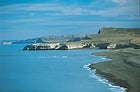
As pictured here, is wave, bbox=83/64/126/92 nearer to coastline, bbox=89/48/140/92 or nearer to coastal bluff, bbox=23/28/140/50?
coastline, bbox=89/48/140/92

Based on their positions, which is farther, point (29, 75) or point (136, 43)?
point (136, 43)

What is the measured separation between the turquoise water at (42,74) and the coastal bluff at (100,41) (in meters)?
0.14

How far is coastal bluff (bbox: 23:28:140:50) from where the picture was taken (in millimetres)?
4152

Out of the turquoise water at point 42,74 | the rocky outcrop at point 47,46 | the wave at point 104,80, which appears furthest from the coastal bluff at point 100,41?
the wave at point 104,80

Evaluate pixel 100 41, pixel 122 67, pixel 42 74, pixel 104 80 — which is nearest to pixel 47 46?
pixel 42 74

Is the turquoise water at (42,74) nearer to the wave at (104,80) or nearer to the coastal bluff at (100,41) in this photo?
the wave at (104,80)

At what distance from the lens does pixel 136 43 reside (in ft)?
13.8

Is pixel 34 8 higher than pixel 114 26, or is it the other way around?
pixel 34 8

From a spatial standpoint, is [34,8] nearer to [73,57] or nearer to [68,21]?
[68,21]

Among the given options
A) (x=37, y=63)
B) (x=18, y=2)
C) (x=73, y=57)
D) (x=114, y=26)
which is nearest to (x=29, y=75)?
(x=37, y=63)

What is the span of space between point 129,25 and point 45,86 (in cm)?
132

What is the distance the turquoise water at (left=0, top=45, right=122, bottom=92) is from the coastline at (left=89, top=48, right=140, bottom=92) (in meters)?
0.15

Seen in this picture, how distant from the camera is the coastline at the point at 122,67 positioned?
4078mm

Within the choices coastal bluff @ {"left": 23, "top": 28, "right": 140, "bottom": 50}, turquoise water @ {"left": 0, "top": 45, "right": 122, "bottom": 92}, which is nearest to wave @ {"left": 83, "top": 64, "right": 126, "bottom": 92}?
turquoise water @ {"left": 0, "top": 45, "right": 122, "bottom": 92}
